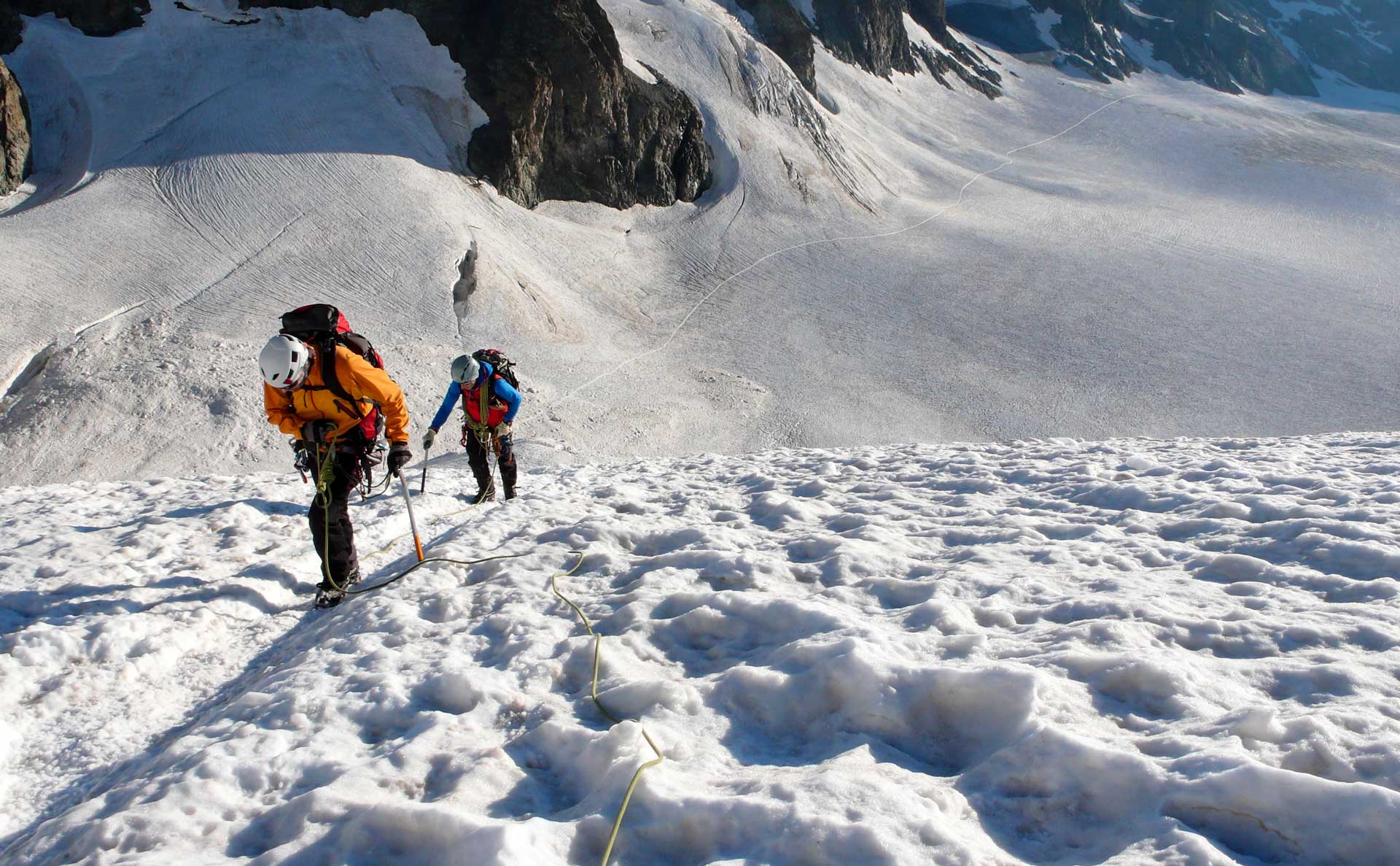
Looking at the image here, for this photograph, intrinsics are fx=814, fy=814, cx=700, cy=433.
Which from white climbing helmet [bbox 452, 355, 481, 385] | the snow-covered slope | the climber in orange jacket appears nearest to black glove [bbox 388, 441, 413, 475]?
the climber in orange jacket

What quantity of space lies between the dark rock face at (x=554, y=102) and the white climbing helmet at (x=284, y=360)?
18151mm

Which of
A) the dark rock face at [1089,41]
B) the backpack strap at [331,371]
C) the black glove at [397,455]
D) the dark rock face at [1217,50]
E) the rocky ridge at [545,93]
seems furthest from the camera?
the dark rock face at [1217,50]

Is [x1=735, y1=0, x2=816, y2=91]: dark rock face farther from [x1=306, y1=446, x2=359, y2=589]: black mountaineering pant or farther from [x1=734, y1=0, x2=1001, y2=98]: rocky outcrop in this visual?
[x1=306, y1=446, x2=359, y2=589]: black mountaineering pant

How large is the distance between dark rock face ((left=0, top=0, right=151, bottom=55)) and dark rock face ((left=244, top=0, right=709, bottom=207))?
2882 mm

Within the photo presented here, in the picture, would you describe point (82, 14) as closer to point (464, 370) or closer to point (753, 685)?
point (464, 370)

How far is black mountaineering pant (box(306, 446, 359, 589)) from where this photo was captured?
19.9 feet

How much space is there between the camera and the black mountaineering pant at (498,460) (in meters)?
9.23

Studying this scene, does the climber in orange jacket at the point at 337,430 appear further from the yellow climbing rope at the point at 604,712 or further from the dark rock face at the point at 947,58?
the dark rock face at the point at 947,58

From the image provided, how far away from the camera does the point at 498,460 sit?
30.7 ft

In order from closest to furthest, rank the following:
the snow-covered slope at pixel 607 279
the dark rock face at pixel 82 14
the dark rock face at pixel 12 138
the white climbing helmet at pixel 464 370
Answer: the white climbing helmet at pixel 464 370
the snow-covered slope at pixel 607 279
the dark rock face at pixel 12 138
the dark rock face at pixel 82 14

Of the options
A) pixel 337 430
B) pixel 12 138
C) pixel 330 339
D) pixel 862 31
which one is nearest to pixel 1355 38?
pixel 862 31

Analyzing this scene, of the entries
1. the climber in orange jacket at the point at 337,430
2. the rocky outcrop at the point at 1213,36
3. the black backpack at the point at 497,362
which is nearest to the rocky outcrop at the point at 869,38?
the rocky outcrop at the point at 1213,36

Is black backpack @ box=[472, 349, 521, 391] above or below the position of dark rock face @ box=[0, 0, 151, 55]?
below

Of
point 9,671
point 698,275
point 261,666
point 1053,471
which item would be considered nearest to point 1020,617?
point 1053,471
